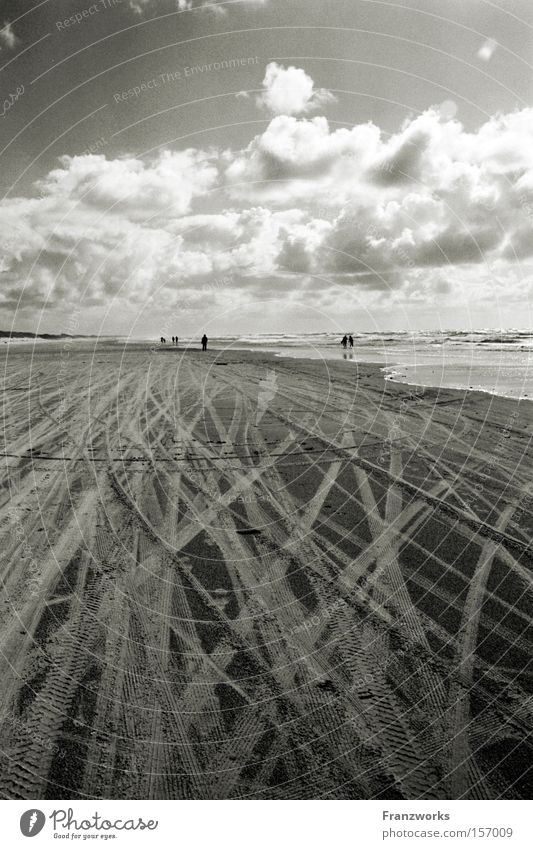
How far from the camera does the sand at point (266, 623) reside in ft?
11.4

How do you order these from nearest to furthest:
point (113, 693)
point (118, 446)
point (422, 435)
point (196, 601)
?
1. point (113, 693)
2. point (196, 601)
3. point (118, 446)
4. point (422, 435)

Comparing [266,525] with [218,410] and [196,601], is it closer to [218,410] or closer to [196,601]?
[196,601]

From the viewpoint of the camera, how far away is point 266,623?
16.0 feet

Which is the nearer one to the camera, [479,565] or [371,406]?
[479,565]

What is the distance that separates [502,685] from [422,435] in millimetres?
8293

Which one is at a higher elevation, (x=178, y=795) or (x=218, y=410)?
(x=218, y=410)

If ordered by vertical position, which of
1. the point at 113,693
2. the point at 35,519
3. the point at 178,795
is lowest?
the point at 178,795

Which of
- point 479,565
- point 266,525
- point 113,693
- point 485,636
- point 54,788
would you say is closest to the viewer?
point 54,788

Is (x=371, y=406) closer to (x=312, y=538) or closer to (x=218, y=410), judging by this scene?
(x=218, y=410)

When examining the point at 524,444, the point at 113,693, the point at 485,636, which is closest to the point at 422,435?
the point at 524,444

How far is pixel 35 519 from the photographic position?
721 cm

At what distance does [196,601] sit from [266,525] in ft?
6.49

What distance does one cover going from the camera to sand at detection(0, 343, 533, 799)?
347 centimetres

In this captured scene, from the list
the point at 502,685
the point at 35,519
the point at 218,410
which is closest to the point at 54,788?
the point at 502,685
